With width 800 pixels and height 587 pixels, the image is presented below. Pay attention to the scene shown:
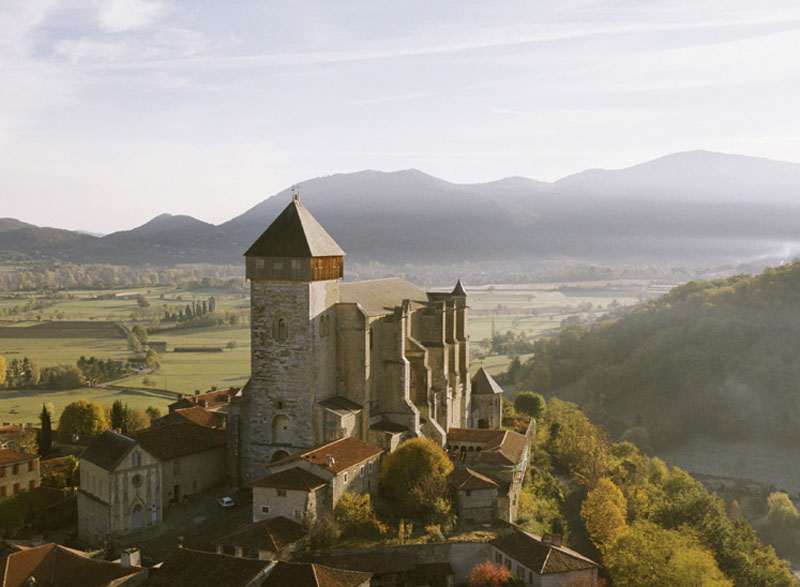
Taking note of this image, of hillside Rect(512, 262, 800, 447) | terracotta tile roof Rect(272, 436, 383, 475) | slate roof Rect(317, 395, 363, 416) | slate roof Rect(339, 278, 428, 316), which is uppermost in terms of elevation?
slate roof Rect(339, 278, 428, 316)

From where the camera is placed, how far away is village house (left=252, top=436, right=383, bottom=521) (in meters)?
39.8

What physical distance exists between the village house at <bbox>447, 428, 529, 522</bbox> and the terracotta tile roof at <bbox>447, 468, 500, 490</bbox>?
1209 mm

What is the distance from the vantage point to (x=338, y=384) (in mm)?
50031

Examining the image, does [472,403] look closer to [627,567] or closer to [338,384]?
[338,384]

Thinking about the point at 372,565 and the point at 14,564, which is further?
the point at 372,565

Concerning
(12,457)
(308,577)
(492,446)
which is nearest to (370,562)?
(308,577)

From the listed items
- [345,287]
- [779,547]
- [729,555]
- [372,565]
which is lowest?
[779,547]

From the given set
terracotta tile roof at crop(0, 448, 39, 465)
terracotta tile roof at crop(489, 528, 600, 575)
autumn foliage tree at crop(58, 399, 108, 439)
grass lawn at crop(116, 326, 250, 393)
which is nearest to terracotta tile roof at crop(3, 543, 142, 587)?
terracotta tile roof at crop(0, 448, 39, 465)

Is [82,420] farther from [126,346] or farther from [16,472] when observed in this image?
[126,346]

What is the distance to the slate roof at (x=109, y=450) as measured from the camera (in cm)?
4291

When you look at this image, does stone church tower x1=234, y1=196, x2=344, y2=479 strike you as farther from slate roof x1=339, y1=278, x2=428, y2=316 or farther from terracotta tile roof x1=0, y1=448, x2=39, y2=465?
terracotta tile roof x1=0, y1=448, x2=39, y2=465

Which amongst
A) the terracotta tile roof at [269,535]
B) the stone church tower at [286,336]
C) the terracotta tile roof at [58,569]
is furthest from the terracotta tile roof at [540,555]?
the terracotta tile roof at [58,569]

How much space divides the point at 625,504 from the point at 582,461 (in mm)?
8468

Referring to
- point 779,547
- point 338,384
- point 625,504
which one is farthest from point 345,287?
point 779,547
